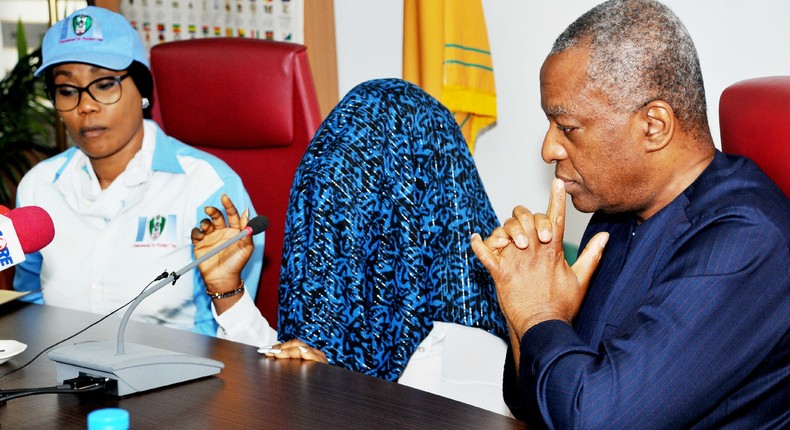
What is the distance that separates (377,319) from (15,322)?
67 cm

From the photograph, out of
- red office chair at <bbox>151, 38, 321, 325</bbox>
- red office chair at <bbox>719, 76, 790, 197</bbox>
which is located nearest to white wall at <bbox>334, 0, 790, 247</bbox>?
red office chair at <bbox>151, 38, 321, 325</bbox>

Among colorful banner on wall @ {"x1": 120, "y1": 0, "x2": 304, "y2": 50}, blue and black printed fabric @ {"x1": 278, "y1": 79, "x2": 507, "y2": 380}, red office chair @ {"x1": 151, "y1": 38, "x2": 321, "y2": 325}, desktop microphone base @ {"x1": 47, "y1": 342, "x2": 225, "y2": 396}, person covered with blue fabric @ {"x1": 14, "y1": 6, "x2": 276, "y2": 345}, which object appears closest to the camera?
desktop microphone base @ {"x1": 47, "y1": 342, "x2": 225, "y2": 396}

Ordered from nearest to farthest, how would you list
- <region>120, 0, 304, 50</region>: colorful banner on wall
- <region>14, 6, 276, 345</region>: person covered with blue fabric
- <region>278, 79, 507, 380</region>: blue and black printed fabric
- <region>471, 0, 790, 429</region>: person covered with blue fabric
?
<region>471, 0, 790, 429</region>: person covered with blue fabric < <region>278, 79, 507, 380</region>: blue and black printed fabric < <region>14, 6, 276, 345</region>: person covered with blue fabric < <region>120, 0, 304, 50</region>: colorful banner on wall

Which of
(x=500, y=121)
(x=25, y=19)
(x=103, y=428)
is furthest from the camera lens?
(x=25, y=19)

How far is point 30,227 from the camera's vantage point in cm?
123

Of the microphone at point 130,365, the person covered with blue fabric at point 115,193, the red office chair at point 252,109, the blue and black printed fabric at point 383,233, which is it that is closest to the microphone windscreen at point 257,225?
the microphone at point 130,365

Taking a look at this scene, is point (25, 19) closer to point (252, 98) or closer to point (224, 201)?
point (252, 98)

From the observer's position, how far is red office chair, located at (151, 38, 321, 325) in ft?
7.11

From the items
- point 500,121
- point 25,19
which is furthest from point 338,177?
point 25,19

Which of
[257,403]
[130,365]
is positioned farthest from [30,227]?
[257,403]

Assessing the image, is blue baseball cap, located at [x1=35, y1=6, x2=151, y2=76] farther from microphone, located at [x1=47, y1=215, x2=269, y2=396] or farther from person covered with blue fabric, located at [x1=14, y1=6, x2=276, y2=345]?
microphone, located at [x1=47, y1=215, x2=269, y2=396]

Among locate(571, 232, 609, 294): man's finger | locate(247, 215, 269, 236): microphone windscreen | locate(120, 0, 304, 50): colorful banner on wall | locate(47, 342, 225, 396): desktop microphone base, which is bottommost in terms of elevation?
locate(47, 342, 225, 396): desktop microphone base

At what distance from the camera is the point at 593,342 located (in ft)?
4.07

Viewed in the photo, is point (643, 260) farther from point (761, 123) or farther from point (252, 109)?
point (252, 109)
